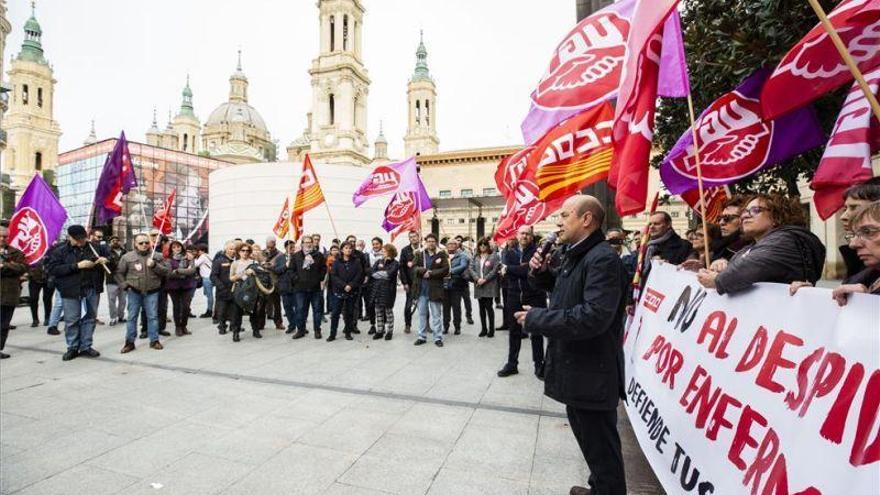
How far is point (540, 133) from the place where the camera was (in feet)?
15.7

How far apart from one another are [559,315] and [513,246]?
694cm

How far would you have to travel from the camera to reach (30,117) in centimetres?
8325

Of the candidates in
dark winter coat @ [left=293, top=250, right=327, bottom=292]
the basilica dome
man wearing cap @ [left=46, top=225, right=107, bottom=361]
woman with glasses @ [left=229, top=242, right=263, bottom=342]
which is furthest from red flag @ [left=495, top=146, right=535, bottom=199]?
the basilica dome

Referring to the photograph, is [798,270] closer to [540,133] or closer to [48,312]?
[540,133]

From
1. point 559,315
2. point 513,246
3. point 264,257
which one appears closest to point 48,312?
point 264,257

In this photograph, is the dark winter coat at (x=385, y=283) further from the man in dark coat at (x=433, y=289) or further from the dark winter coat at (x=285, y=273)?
the dark winter coat at (x=285, y=273)

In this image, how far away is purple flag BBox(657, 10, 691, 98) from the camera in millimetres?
3424

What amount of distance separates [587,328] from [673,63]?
2515mm

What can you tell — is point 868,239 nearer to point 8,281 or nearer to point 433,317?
point 433,317

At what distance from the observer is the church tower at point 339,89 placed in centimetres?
6419

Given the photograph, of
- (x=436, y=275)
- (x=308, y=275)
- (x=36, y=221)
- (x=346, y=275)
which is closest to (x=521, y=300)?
(x=436, y=275)

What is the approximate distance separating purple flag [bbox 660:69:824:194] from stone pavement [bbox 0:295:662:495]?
298 cm

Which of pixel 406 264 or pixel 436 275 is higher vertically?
pixel 406 264

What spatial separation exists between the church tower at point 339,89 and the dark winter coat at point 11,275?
57934 mm
